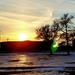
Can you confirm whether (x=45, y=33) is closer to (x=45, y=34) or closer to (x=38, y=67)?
(x=45, y=34)

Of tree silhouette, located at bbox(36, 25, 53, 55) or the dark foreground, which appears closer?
the dark foreground

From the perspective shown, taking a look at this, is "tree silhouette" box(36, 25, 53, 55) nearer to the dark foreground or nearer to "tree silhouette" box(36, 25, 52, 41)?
"tree silhouette" box(36, 25, 52, 41)

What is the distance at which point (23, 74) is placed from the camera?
21.6 meters

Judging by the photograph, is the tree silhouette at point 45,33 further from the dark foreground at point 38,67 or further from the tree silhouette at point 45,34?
the dark foreground at point 38,67

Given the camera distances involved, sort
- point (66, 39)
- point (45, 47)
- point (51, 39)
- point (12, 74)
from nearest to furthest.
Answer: point (12, 74)
point (66, 39)
point (51, 39)
point (45, 47)

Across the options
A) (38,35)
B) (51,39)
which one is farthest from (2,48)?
(51,39)

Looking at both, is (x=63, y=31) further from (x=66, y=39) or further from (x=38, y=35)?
(x=38, y=35)

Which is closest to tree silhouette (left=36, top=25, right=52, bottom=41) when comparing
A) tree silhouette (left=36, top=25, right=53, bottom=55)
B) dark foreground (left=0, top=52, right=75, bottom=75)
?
tree silhouette (left=36, top=25, right=53, bottom=55)

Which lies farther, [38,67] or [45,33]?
[45,33]

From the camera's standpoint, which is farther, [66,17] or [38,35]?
[38,35]

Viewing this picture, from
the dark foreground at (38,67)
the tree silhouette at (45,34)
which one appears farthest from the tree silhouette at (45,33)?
the dark foreground at (38,67)

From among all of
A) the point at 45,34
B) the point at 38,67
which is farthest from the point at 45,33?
the point at 38,67

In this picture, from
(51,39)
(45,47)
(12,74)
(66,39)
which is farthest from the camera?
(45,47)

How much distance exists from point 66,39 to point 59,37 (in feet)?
15.2
